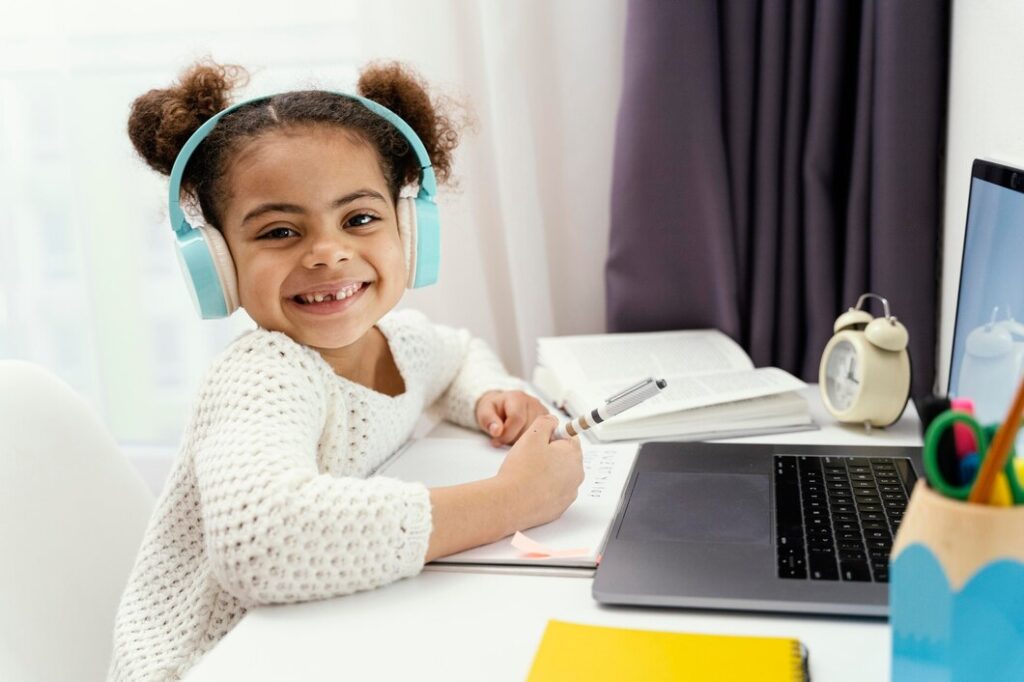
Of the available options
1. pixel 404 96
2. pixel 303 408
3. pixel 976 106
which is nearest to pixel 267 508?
pixel 303 408

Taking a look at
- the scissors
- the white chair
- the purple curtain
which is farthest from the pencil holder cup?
the purple curtain

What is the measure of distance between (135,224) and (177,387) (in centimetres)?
30

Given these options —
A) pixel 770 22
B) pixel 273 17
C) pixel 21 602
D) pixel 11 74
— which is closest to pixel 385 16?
pixel 273 17

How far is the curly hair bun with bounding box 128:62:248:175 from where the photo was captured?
1.02m

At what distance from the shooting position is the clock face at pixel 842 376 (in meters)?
1.14

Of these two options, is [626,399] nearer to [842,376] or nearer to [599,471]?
[599,471]

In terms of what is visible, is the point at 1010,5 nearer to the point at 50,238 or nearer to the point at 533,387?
the point at 533,387

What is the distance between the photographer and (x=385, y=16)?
5.14ft

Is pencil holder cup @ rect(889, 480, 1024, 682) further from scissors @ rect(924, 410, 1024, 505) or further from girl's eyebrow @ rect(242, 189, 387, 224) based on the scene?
girl's eyebrow @ rect(242, 189, 387, 224)

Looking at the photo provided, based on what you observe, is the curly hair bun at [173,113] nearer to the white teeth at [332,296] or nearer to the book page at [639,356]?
the white teeth at [332,296]

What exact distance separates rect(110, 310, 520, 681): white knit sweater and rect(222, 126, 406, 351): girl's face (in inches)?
1.6

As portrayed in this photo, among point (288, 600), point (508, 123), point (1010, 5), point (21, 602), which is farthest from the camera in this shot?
point (508, 123)

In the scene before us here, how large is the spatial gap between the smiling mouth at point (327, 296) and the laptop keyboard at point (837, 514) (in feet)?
1.48

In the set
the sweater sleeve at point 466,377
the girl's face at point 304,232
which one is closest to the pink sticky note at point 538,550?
the girl's face at point 304,232
